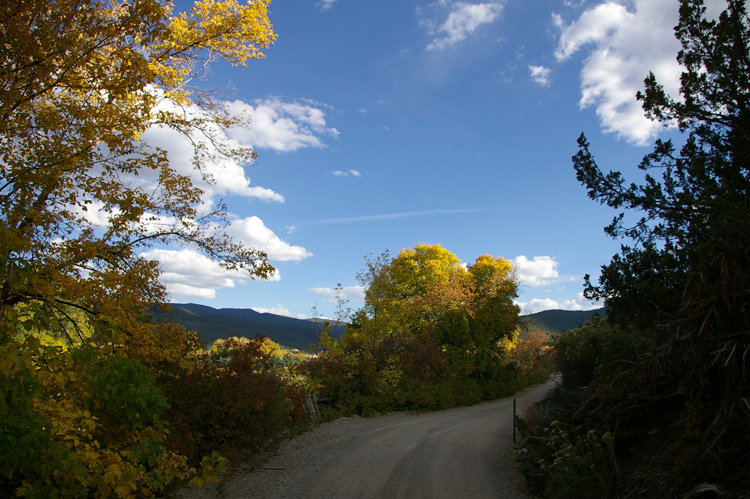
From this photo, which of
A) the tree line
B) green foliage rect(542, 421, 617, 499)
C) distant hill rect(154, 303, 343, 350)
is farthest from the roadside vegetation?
distant hill rect(154, 303, 343, 350)

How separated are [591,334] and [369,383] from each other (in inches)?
394

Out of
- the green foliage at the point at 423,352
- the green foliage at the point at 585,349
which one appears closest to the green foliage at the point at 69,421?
the green foliage at the point at 585,349

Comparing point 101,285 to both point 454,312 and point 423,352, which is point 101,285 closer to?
point 423,352

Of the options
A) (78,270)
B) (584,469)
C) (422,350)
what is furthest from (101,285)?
(422,350)

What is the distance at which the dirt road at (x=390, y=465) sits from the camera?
7.59m

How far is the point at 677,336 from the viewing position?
5.95 metres

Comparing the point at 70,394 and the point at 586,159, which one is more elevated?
the point at 586,159

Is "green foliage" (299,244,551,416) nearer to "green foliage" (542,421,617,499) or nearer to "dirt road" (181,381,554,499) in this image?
"dirt road" (181,381,554,499)

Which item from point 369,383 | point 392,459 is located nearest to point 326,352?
point 369,383

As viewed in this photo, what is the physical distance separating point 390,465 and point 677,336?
5.97 meters

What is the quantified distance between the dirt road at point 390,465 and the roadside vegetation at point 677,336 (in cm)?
96

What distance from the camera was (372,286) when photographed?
78.2 ft

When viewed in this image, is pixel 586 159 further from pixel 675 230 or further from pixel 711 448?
pixel 711 448

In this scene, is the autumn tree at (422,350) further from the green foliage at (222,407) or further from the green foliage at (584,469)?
the green foliage at (584,469)
